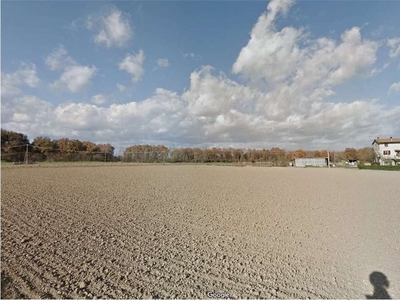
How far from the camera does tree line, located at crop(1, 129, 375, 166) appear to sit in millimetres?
38812

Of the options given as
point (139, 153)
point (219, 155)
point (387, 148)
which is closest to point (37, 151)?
point (139, 153)

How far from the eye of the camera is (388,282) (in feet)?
9.95

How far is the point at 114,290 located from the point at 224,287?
133 cm

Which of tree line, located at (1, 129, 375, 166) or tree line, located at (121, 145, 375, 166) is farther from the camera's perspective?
tree line, located at (121, 145, 375, 166)

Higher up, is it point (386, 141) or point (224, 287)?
point (386, 141)

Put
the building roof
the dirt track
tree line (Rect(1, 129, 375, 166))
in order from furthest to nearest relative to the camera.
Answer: the building roof, tree line (Rect(1, 129, 375, 166)), the dirt track

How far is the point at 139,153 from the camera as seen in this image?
162 feet

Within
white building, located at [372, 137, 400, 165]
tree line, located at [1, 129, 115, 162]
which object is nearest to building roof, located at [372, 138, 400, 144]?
white building, located at [372, 137, 400, 165]

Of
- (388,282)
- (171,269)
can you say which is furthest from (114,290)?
(388,282)

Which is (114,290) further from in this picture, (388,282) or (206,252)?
(388,282)

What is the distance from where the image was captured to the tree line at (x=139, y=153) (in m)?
38.8

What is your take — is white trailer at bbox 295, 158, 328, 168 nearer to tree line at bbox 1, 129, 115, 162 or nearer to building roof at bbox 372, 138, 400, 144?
building roof at bbox 372, 138, 400, 144

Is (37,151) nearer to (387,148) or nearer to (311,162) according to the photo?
(311,162)

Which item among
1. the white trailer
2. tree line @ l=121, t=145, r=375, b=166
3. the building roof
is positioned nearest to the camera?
tree line @ l=121, t=145, r=375, b=166
